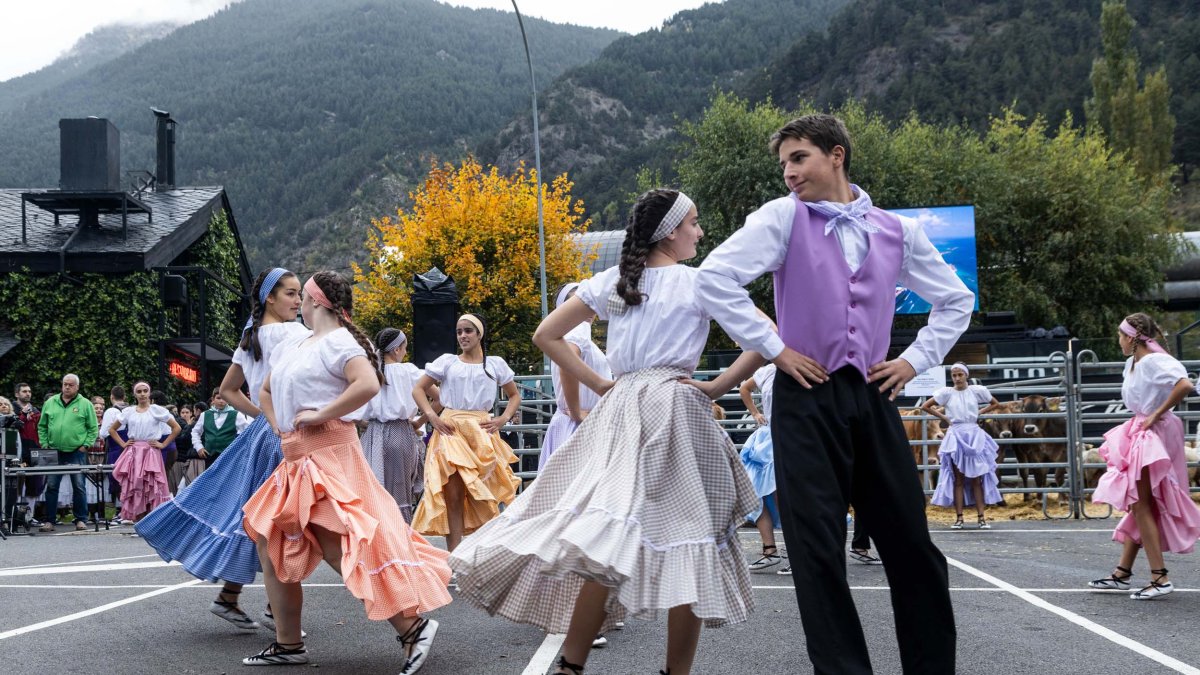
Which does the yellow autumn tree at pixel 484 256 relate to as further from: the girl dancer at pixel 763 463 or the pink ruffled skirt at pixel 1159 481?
the pink ruffled skirt at pixel 1159 481

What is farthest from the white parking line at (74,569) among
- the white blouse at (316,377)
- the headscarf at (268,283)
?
the white blouse at (316,377)

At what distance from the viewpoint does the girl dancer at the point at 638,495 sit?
4.30 meters

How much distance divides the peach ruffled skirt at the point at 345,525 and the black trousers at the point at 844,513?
212 centimetres

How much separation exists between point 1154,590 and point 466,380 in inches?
191

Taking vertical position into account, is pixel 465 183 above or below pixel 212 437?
above

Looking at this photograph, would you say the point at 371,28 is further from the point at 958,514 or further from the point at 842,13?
the point at 958,514

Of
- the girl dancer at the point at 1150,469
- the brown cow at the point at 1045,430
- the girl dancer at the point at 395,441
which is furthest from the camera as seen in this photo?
the brown cow at the point at 1045,430

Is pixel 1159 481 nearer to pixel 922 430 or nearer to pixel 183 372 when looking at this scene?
pixel 922 430

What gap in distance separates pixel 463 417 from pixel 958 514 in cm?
734

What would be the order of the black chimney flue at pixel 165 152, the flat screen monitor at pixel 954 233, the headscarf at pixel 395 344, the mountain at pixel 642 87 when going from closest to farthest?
the headscarf at pixel 395 344 < the flat screen monitor at pixel 954 233 < the black chimney flue at pixel 165 152 < the mountain at pixel 642 87

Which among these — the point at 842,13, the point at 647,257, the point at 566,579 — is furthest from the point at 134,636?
the point at 842,13

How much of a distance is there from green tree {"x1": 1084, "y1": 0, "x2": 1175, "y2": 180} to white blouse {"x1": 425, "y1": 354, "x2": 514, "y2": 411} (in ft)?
167

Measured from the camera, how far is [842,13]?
352 feet

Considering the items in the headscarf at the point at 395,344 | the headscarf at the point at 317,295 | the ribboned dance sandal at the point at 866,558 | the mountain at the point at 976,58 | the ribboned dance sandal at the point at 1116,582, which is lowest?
the ribboned dance sandal at the point at 866,558
